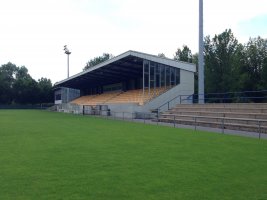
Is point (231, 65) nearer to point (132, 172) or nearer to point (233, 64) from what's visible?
point (233, 64)

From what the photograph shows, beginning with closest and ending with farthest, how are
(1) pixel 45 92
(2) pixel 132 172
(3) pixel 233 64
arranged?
(2) pixel 132 172, (3) pixel 233 64, (1) pixel 45 92

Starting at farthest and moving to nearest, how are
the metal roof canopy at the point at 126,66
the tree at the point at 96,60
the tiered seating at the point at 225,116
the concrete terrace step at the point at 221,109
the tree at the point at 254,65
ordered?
the tree at the point at 96,60 → the tree at the point at 254,65 → the metal roof canopy at the point at 126,66 → the concrete terrace step at the point at 221,109 → the tiered seating at the point at 225,116

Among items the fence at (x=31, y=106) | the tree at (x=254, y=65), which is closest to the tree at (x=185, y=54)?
the tree at (x=254, y=65)

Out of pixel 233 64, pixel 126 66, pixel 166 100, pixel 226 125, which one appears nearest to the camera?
pixel 226 125

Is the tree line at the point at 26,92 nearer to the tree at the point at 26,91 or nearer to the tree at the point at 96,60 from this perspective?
the tree at the point at 26,91

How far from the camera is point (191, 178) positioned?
679 cm

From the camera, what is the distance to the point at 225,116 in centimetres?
2192

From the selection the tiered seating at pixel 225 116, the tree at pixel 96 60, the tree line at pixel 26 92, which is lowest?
the tiered seating at pixel 225 116

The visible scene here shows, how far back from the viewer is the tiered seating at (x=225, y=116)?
1879 centimetres

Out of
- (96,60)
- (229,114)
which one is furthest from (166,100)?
(96,60)

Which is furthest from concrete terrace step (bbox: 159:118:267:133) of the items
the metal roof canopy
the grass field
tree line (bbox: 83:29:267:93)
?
tree line (bbox: 83:29:267:93)

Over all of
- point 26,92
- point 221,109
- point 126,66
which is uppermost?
point 126,66

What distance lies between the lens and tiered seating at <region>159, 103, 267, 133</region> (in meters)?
18.8

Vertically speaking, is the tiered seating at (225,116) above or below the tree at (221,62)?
below
